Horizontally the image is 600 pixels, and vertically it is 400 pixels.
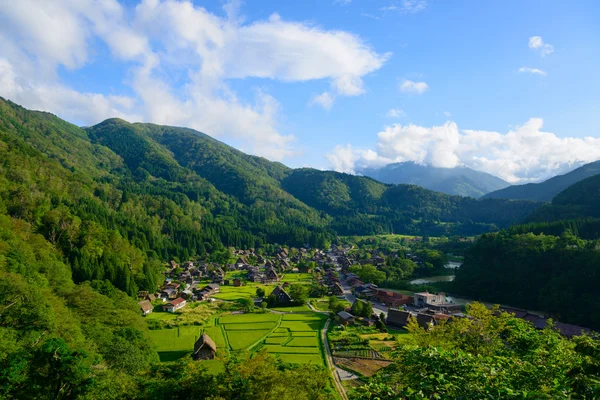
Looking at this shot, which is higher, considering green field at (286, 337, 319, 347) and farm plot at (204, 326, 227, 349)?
farm plot at (204, 326, 227, 349)

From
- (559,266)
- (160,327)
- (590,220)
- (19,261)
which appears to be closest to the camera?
(19,261)

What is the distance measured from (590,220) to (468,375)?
3428 inches

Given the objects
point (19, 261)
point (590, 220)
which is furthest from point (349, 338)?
point (590, 220)

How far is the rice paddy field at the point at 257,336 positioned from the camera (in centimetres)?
3159

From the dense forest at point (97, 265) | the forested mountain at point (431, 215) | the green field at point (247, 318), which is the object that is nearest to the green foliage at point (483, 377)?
the dense forest at point (97, 265)

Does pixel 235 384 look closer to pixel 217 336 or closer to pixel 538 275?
pixel 217 336

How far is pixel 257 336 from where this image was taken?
120 feet

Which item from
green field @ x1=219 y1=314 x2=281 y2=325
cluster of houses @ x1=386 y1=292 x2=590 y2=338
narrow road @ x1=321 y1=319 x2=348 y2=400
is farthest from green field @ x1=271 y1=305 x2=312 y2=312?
cluster of houses @ x1=386 y1=292 x2=590 y2=338

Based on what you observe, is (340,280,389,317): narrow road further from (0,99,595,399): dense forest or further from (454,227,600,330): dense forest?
(454,227,600,330): dense forest

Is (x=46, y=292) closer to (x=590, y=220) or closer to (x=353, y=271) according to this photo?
(x=353, y=271)

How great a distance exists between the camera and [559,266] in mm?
50594

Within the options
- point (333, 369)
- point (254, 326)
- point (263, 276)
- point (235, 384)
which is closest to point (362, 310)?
point (254, 326)

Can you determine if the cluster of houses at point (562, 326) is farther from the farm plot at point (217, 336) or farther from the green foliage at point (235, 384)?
the farm plot at point (217, 336)

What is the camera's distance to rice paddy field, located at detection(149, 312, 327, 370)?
31.6 m
